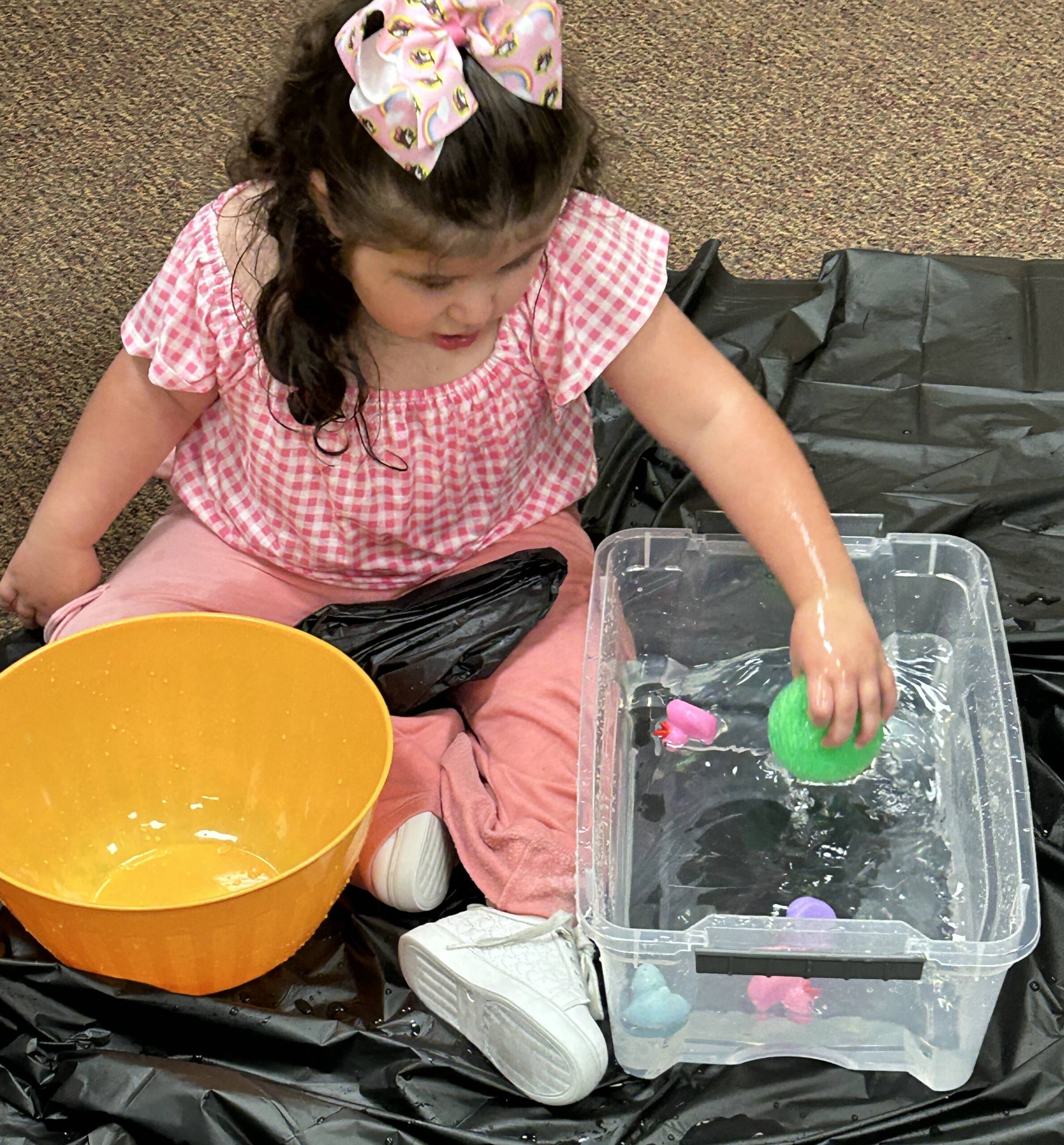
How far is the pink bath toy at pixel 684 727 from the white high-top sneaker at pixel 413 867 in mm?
188

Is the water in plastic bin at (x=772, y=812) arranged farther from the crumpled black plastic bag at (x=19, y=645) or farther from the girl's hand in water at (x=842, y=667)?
the crumpled black plastic bag at (x=19, y=645)

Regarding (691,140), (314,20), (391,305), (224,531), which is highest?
(314,20)

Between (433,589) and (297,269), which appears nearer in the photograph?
(297,269)

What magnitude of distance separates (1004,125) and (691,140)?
358mm

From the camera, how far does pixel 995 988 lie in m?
0.84

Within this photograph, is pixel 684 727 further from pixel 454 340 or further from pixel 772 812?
pixel 454 340

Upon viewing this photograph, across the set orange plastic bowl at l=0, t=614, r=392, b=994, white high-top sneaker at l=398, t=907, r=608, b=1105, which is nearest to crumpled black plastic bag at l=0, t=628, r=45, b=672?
orange plastic bowl at l=0, t=614, r=392, b=994

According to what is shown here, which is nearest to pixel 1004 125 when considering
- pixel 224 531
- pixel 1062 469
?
pixel 1062 469

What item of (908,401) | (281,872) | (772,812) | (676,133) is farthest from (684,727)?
(676,133)

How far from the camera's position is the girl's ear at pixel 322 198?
85cm

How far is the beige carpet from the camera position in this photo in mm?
1518

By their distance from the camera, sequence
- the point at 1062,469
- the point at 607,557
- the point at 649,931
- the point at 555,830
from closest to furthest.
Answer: the point at 649,931
the point at 555,830
the point at 607,557
the point at 1062,469

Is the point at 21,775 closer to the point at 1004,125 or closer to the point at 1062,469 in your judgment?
the point at 1062,469

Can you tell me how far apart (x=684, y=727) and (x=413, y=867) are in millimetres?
231
